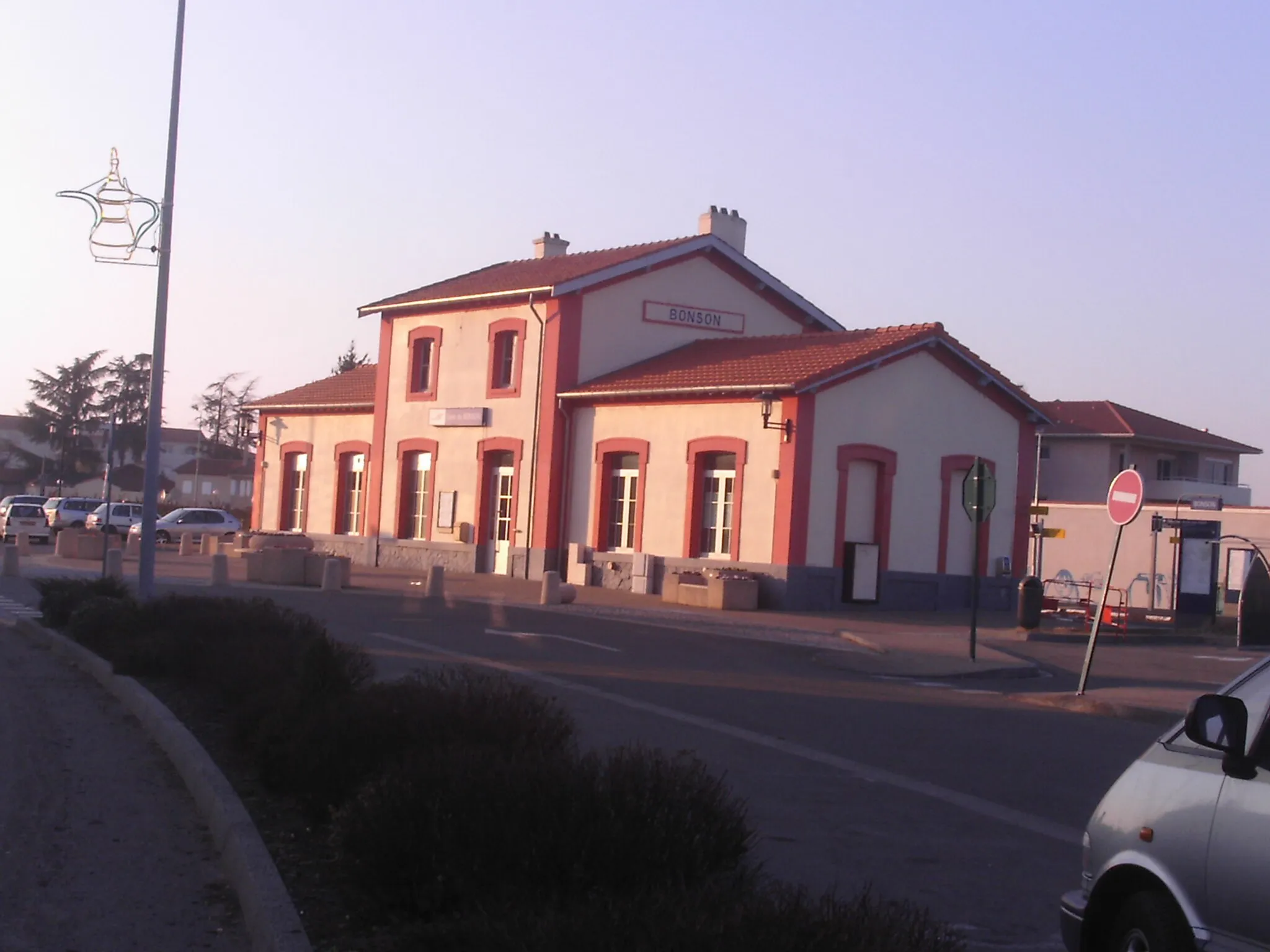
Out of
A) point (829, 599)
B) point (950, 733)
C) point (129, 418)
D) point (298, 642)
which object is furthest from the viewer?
point (129, 418)

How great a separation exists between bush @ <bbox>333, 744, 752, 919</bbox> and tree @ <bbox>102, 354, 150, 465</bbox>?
93.0 meters

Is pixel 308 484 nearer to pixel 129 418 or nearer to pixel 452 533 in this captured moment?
pixel 452 533

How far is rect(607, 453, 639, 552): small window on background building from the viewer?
30.6 metres

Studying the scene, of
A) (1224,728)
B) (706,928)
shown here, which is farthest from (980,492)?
(706,928)

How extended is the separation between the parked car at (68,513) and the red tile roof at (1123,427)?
3580cm

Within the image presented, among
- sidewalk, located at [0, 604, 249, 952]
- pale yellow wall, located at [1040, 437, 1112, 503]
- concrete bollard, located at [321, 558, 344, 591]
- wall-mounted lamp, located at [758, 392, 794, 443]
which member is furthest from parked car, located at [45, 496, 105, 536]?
sidewalk, located at [0, 604, 249, 952]

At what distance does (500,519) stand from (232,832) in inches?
1061

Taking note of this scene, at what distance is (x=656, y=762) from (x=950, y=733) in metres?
7.21

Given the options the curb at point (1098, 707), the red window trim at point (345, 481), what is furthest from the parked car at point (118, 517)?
the curb at point (1098, 707)

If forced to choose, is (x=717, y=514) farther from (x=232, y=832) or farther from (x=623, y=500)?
(x=232, y=832)

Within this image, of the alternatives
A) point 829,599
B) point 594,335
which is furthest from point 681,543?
point 594,335

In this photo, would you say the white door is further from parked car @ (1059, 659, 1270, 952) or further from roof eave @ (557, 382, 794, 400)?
parked car @ (1059, 659, 1270, 952)

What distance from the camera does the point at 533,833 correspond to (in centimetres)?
554

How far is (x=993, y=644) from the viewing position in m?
22.8
